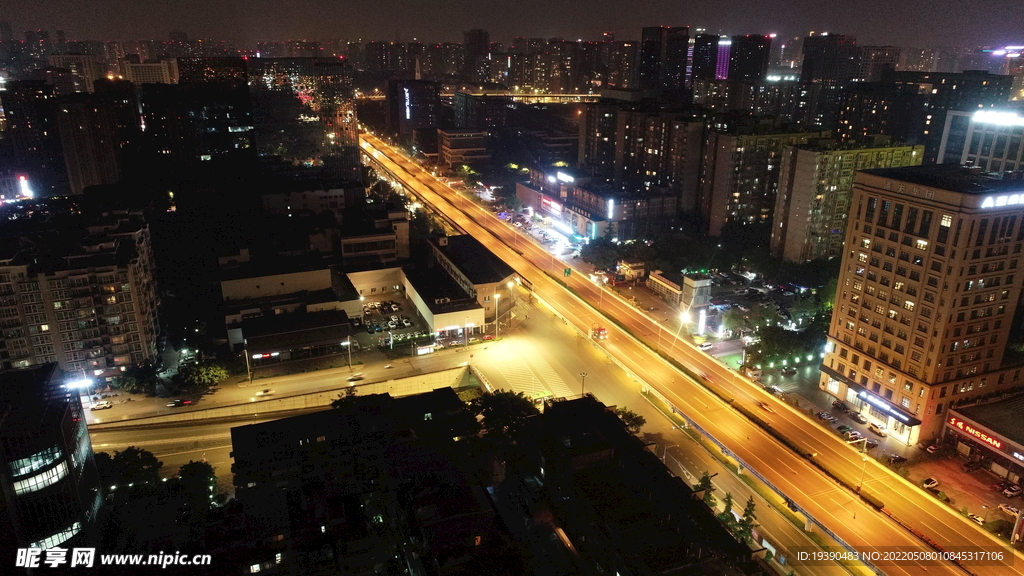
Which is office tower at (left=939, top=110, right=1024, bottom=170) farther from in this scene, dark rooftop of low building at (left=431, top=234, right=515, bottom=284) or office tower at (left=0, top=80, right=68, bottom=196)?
office tower at (left=0, top=80, right=68, bottom=196)

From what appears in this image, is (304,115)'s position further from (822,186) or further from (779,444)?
(779,444)

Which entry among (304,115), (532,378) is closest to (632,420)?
(532,378)

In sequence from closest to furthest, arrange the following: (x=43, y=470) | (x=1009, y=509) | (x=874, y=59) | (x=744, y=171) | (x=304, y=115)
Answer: (x=43, y=470)
(x=1009, y=509)
(x=744, y=171)
(x=304, y=115)
(x=874, y=59)

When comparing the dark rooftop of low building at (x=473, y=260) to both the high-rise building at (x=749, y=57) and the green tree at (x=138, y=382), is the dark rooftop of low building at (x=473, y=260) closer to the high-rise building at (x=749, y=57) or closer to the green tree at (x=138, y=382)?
the green tree at (x=138, y=382)

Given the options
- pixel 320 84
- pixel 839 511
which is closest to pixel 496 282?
pixel 839 511

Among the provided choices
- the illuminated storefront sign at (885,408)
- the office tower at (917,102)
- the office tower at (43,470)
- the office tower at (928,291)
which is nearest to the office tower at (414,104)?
the office tower at (917,102)

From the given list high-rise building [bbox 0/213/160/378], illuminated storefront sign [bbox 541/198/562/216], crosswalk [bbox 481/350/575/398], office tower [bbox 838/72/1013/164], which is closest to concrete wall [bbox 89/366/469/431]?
crosswalk [bbox 481/350/575/398]
